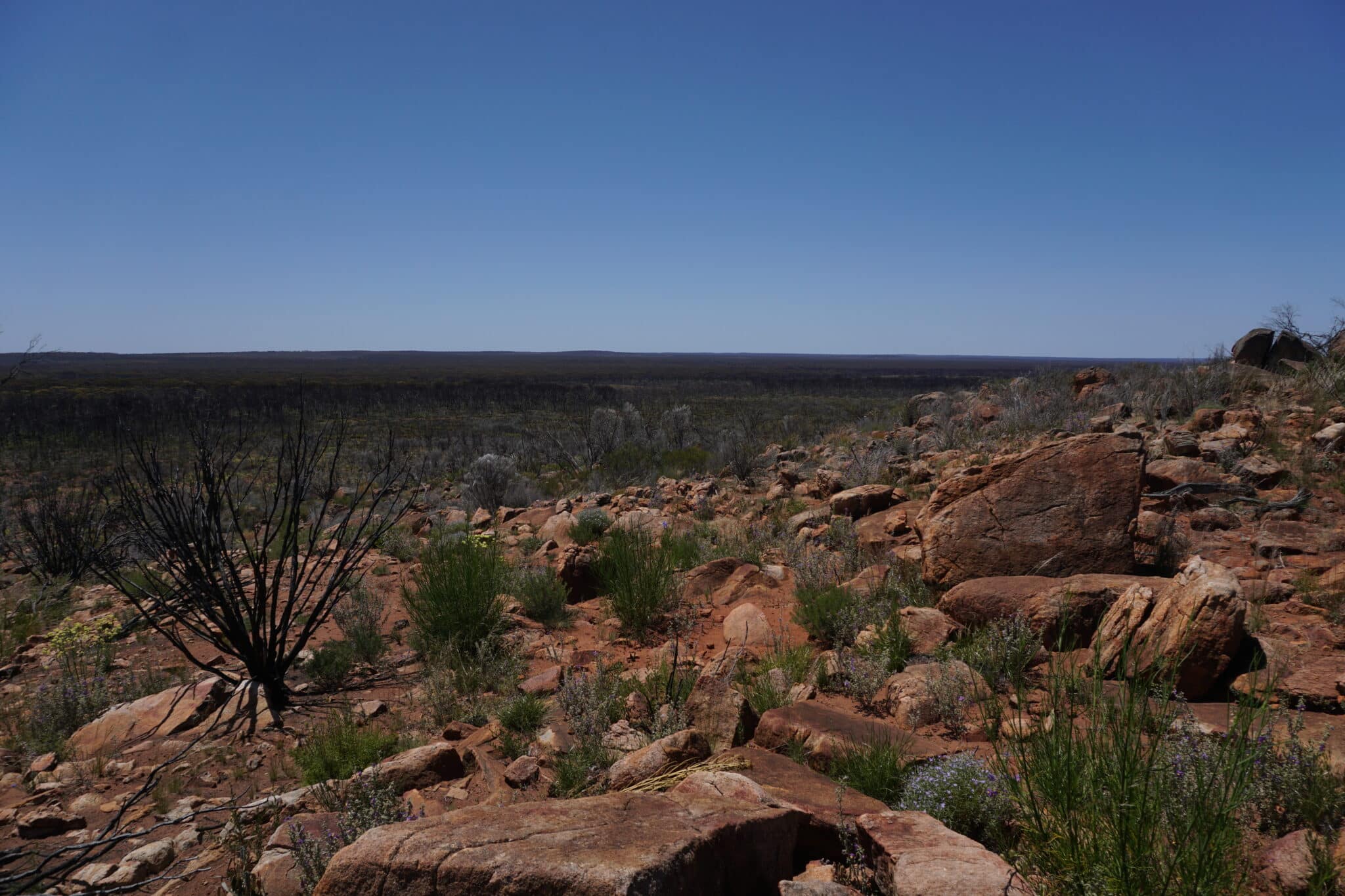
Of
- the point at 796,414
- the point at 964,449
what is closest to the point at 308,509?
the point at 964,449

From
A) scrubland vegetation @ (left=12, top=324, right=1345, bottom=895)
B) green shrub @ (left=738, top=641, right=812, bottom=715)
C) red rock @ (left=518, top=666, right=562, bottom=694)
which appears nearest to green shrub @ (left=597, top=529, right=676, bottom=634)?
scrubland vegetation @ (left=12, top=324, right=1345, bottom=895)

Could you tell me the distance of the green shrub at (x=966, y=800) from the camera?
2.39m

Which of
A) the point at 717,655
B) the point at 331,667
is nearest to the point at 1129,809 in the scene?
the point at 717,655

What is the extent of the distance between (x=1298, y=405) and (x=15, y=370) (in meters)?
12.8

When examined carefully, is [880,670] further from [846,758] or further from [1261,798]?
[1261,798]

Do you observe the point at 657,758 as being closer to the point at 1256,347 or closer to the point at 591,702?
the point at 591,702

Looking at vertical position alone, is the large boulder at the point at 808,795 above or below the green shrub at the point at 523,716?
above

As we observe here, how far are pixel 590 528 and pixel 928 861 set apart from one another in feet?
20.7

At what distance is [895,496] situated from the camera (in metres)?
7.50

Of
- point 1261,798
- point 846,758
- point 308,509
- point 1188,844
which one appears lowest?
point 308,509

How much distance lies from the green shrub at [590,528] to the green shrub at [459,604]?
89.3 inches

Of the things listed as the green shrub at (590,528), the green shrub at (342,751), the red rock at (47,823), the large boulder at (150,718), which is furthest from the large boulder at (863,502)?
the red rock at (47,823)

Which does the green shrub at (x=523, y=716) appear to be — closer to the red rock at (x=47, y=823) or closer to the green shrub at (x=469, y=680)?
the green shrub at (x=469, y=680)

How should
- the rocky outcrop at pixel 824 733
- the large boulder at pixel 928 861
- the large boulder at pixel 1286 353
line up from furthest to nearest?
the large boulder at pixel 1286 353, the rocky outcrop at pixel 824 733, the large boulder at pixel 928 861
